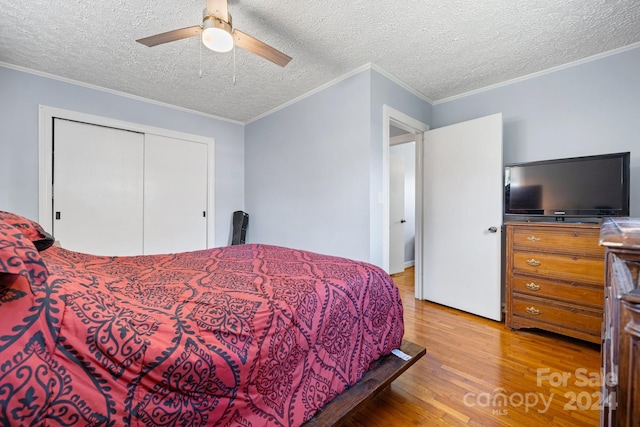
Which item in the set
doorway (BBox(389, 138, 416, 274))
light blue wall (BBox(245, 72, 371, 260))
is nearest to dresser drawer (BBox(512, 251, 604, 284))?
light blue wall (BBox(245, 72, 371, 260))

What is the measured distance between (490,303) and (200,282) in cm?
273

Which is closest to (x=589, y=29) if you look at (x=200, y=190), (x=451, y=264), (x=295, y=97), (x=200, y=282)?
(x=451, y=264)

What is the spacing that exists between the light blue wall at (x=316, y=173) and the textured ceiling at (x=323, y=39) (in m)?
0.37

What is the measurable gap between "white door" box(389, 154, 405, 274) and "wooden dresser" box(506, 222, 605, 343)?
213 centimetres

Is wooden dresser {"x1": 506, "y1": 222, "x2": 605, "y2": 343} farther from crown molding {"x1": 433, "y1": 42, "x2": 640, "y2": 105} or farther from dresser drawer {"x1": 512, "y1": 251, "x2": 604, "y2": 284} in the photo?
crown molding {"x1": 433, "y1": 42, "x2": 640, "y2": 105}

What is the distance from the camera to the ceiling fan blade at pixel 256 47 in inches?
68.2

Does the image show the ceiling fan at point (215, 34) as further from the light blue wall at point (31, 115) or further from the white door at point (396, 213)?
the white door at point (396, 213)

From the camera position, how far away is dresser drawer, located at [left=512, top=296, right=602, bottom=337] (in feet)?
6.62

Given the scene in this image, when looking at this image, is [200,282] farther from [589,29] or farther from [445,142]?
[589,29]

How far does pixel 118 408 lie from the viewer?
673 mm

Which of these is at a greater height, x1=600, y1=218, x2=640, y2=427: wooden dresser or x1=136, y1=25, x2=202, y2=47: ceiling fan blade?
x1=136, y1=25, x2=202, y2=47: ceiling fan blade

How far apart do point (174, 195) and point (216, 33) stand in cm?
262

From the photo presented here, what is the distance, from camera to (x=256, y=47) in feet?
5.96

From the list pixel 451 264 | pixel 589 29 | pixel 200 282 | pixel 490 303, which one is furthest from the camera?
pixel 451 264
